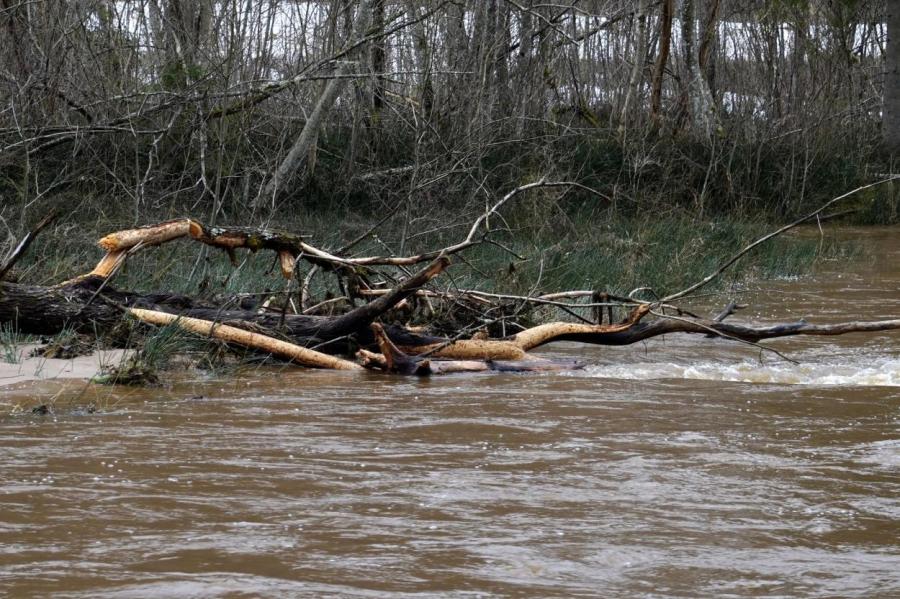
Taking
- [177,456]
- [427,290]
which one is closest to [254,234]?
[427,290]

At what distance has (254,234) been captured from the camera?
294 inches

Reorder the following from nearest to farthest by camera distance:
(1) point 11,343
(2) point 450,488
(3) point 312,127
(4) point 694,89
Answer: (2) point 450,488 < (1) point 11,343 < (3) point 312,127 < (4) point 694,89

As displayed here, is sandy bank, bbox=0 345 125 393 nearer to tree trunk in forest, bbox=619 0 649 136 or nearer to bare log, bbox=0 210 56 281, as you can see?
bare log, bbox=0 210 56 281

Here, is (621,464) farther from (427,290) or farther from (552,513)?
(427,290)

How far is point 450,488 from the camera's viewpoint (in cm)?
412

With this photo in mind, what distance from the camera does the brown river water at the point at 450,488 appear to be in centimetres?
319

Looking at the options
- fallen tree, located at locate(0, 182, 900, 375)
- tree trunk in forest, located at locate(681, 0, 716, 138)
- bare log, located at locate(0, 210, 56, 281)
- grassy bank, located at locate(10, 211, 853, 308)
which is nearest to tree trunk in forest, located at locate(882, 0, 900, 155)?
tree trunk in forest, located at locate(681, 0, 716, 138)

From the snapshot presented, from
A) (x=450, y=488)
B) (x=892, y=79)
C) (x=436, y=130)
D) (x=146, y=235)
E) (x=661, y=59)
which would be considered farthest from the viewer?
(x=892, y=79)

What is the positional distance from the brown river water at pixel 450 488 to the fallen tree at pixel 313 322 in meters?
0.31

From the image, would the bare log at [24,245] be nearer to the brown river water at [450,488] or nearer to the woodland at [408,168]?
the woodland at [408,168]

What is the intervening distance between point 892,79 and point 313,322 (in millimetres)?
17394

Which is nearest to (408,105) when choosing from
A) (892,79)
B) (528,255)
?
(528,255)

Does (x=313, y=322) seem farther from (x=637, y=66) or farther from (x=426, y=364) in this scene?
(x=637, y=66)

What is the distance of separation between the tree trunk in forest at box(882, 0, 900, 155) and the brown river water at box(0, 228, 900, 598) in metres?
16.3
